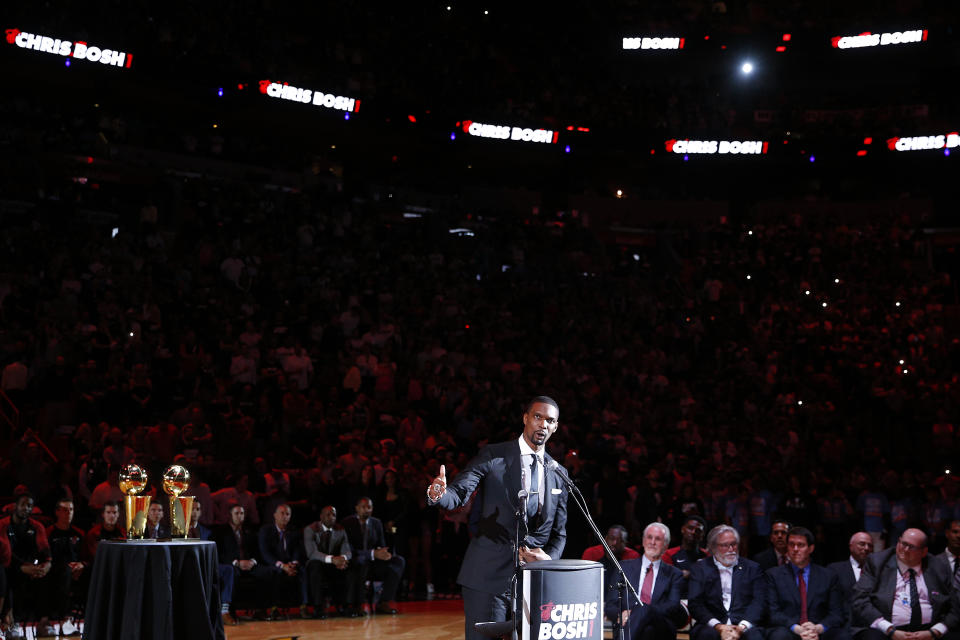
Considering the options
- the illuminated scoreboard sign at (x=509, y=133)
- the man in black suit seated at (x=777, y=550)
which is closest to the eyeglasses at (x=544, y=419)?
the man in black suit seated at (x=777, y=550)

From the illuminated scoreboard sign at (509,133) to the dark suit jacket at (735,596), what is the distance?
2066cm

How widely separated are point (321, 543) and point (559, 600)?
288 inches

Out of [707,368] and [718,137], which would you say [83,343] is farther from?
[718,137]

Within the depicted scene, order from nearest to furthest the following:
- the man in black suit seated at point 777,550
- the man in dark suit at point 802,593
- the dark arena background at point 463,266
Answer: the man in dark suit at point 802,593
the man in black suit seated at point 777,550
the dark arena background at point 463,266

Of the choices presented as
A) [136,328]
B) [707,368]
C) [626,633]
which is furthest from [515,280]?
[626,633]

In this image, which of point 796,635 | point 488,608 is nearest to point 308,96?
point 796,635

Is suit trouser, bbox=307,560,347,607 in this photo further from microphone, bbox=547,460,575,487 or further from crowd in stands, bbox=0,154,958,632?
microphone, bbox=547,460,575,487

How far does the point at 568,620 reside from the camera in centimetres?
451

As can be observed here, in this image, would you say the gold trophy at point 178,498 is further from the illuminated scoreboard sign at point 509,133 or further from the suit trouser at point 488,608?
the illuminated scoreboard sign at point 509,133

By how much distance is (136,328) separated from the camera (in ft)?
49.7

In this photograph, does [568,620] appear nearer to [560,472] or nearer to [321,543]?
[560,472]

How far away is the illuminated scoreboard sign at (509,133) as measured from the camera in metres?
27.8

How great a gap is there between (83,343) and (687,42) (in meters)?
23.1

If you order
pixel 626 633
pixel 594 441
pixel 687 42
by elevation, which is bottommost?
pixel 626 633
